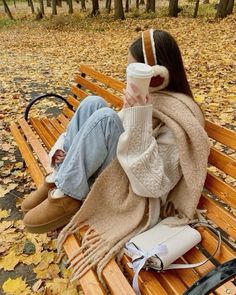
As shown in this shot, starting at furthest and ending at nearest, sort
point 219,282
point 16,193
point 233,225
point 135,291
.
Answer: point 16,193 → point 233,225 → point 135,291 → point 219,282

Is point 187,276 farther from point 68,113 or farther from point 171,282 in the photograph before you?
point 68,113

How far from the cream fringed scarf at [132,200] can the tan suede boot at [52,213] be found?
89 millimetres

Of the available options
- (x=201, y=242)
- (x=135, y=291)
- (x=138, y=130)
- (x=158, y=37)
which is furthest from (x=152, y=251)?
(x=158, y=37)

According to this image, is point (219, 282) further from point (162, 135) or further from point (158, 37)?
point (158, 37)

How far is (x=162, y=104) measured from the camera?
2088 mm

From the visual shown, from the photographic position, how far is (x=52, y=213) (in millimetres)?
2273

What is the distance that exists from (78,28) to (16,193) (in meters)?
15.7

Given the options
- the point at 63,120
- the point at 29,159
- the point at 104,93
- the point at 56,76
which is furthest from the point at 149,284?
the point at 56,76

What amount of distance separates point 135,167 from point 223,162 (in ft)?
1.76

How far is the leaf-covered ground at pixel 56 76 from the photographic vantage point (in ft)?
8.79

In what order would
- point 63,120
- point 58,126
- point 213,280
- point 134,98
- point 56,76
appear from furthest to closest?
1. point 56,76
2. point 63,120
3. point 58,126
4. point 134,98
5. point 213,280

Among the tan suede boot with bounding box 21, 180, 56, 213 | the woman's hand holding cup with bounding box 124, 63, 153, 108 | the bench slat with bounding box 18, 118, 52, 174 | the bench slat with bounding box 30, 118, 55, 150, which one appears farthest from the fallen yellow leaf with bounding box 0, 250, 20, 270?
the woman's hand holding cup with bounding box 124, 63, 153, 108

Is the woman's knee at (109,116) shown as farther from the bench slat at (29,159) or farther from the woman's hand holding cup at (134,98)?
the bench slat at (29,159)

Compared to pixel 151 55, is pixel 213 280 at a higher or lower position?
lower
